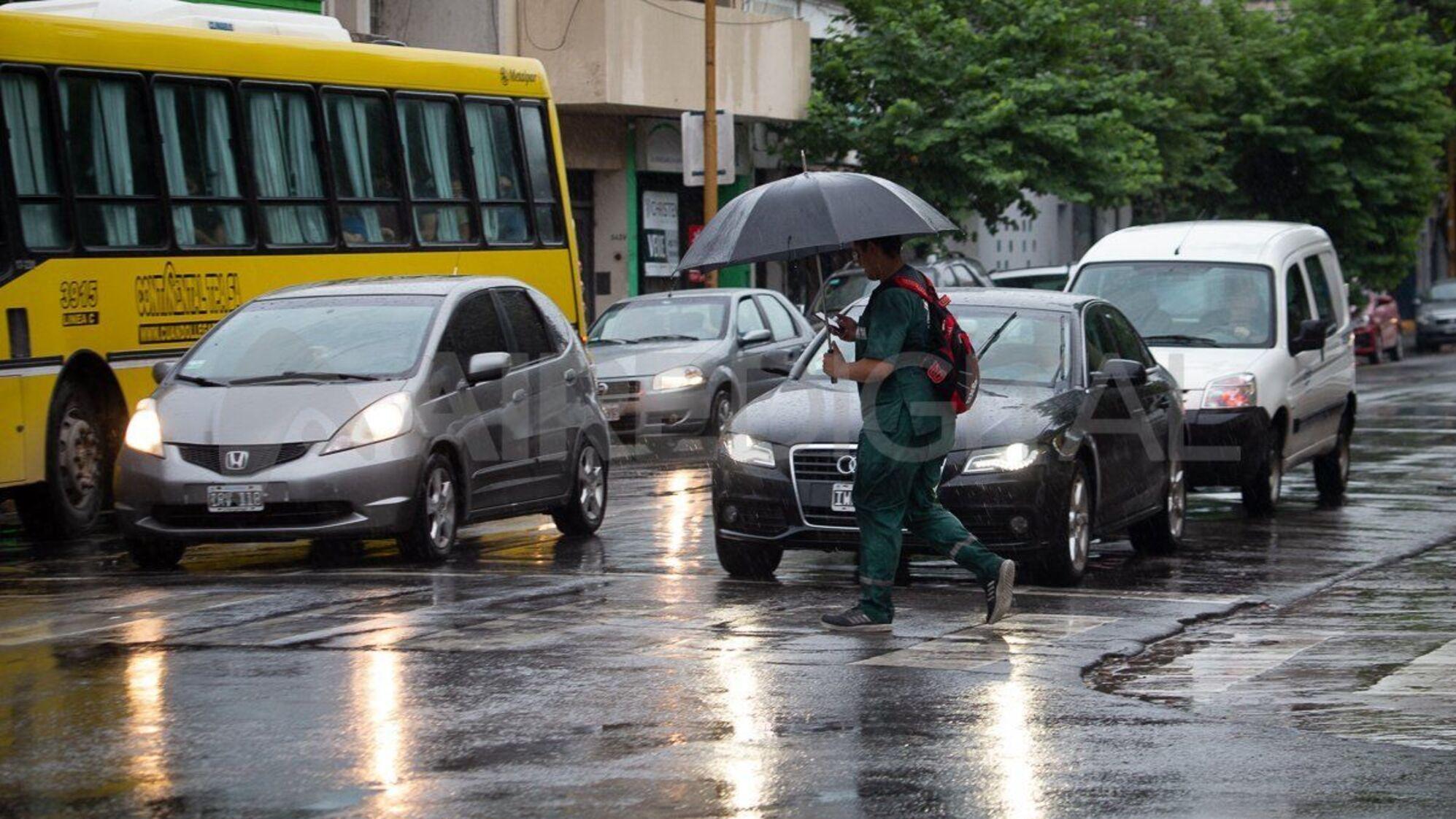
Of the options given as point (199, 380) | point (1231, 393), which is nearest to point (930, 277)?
point (1231, 393)

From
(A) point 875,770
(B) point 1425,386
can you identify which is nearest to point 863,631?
(A) point 875,770

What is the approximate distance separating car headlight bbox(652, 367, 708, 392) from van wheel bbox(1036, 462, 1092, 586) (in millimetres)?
10608

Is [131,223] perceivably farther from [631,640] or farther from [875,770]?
[875,770]

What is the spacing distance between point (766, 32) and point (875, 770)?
31.4 metres

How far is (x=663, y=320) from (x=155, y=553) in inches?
455

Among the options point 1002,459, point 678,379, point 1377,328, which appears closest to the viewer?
point 1002,459

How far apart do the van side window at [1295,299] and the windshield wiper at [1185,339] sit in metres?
0.63

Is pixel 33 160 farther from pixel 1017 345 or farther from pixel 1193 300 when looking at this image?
pixel 1193 300

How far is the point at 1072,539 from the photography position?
12.2 m

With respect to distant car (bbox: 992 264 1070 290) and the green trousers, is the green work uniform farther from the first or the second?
distant car (bbox: 992 264 1070 290)

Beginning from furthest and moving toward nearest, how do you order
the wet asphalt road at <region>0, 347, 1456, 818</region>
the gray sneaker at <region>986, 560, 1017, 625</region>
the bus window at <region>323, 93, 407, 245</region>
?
1. the bus window at <region>323, 93, 407, 245</region>
2. the gray sneaker at <region>986, 560, 1017, 625</region>
3. the wet asphalt road at <region>0, 347, 1456, 818</region>

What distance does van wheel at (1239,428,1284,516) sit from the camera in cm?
1653

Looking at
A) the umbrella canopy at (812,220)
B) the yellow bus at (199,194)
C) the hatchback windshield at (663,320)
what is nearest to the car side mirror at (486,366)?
the umbrella canopy at (812,220)

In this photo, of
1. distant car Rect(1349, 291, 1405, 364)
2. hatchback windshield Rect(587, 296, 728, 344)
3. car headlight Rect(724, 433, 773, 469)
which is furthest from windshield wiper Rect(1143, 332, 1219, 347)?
distant car Rect(1349, 291, 1405, 364)
